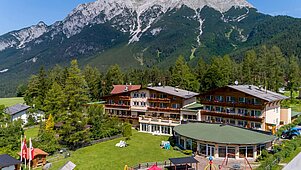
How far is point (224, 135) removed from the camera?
4081cm

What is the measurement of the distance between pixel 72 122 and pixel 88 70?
169 feet

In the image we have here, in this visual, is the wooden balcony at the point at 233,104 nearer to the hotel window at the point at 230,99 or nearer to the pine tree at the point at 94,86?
the hotel window at the point at 230,99

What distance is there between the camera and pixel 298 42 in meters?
187

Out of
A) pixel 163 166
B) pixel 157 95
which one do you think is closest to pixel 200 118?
pixel 157 95

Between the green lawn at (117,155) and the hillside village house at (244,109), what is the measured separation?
10718mm

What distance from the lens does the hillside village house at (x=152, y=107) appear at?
56375 mm

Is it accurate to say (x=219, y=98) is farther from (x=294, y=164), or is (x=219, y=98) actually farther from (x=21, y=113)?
(x=21, y=113)

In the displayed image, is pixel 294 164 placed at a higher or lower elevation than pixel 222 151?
lower

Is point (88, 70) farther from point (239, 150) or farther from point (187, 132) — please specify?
point (239, 150)

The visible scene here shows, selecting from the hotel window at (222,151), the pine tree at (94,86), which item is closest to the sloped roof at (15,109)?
the pine tree at (94,86)

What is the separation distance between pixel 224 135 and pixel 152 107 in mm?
21643

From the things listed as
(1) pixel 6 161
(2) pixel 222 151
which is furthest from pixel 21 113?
(2) pixel 222 151

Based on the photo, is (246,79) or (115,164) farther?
(246,79)

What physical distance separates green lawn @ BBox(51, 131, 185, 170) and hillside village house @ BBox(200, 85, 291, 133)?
1072cm
